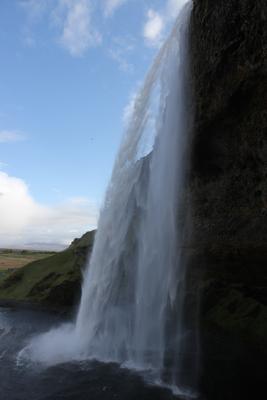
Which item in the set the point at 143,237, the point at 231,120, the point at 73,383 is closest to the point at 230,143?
the point at 231,120

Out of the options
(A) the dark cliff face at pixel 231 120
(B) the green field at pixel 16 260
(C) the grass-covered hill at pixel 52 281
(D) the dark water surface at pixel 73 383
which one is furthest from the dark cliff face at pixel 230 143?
(B) the green field at pixel 16 260

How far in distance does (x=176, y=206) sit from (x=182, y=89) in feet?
15.7

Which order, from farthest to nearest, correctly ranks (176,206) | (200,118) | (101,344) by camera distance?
(101,344) → (176,206) → (200,118)

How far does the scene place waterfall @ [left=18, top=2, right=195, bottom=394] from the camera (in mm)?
16688

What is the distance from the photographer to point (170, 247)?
17281mm

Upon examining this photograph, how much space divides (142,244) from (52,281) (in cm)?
2551

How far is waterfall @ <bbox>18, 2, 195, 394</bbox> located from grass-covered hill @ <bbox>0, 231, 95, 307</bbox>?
648 inches

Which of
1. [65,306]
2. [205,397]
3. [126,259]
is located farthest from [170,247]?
[65,306]

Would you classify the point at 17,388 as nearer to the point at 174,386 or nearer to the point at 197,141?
the point at 174,386

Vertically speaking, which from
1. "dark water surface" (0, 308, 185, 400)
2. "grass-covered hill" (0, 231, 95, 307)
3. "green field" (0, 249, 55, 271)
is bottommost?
"dark water surface" (0, 308, 185, 400)

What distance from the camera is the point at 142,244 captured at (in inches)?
708

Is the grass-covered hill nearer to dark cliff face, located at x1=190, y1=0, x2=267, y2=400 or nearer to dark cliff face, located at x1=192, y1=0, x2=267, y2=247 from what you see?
dark cliff face, located at x1=190, y1=0, x2=267, y2=400

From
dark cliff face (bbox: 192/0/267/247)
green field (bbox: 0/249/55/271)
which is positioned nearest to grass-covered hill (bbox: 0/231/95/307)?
dark cliff face (bbox: 192/0/267/247)

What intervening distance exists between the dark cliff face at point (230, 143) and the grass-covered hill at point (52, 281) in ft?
74.4
